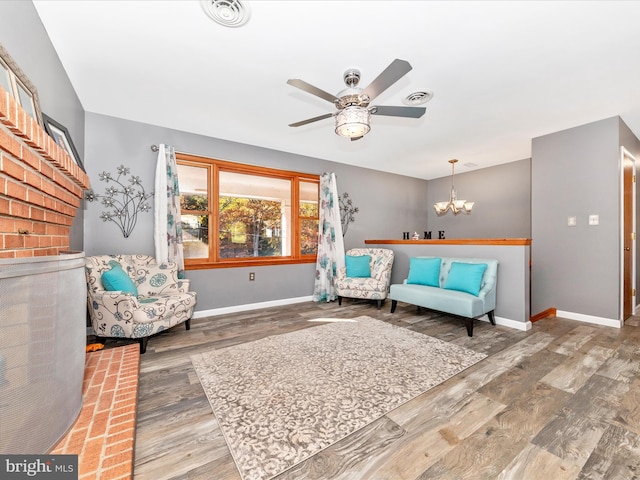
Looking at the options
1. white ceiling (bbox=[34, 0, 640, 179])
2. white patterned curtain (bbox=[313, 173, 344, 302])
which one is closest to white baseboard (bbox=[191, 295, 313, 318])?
white patterned curtain (bbox=[313, 173, 344, 302])

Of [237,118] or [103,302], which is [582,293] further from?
[103,302]

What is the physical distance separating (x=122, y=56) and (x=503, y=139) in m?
4.62

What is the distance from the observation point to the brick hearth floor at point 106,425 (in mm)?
1156

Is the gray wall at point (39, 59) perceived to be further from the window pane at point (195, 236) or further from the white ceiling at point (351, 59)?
the window pane at point (195, 236)

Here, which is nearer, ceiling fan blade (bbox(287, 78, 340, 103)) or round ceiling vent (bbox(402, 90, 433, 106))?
ceiling fan blade (bbox(287, 78, 340, 103))

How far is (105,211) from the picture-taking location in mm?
3127

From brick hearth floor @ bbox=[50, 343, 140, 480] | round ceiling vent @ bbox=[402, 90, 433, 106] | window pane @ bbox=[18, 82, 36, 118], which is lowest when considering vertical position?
brick hearth floor @ bbox=[50, 343, 140, 480]

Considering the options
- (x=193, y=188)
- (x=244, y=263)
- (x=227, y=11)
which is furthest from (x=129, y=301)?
(x=227, y=11)

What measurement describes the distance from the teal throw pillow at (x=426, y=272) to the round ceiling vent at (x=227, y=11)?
3.36m

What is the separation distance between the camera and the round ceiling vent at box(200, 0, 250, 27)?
63.6 inches

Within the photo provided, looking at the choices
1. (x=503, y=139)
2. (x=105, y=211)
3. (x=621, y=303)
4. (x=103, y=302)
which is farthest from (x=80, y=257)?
(x=621, y=303)

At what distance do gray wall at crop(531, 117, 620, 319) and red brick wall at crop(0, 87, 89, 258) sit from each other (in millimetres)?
5076

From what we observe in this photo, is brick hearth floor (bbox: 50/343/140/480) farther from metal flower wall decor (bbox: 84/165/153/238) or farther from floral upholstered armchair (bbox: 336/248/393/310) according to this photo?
floral upholstered armchair (bbox: 336/248/393/310)

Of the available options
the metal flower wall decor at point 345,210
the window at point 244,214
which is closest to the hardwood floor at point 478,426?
the window at point 244,214
